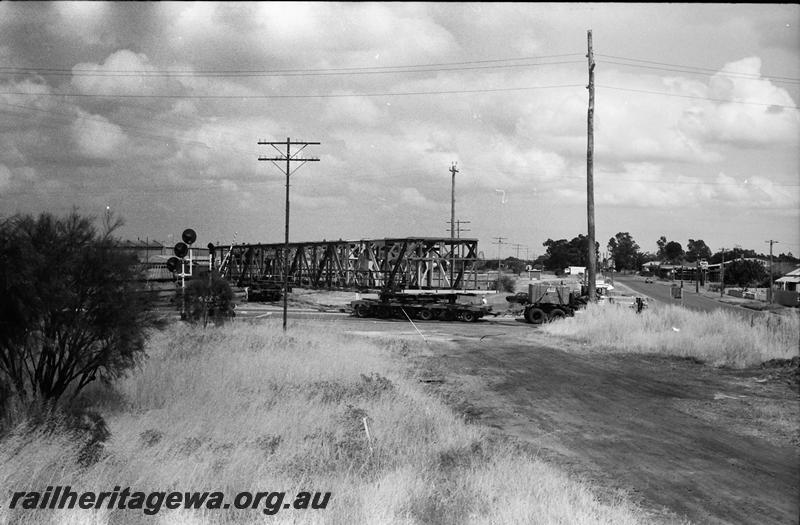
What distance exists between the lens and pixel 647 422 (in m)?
13.2

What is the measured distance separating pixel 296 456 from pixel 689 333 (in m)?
19.0

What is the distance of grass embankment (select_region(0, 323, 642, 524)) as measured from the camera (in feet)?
24.2

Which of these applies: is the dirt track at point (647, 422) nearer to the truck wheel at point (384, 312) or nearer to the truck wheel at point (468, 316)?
the truck wheel at point (468, 316)

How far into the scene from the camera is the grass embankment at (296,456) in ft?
24.2

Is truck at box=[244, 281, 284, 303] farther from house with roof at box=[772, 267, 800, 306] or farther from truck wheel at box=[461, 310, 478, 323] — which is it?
house with roof at box=[772, 267, 800, 306]

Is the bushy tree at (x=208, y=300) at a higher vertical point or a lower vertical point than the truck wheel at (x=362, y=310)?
higher

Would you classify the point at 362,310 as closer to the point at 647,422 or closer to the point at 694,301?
the point at 647,422

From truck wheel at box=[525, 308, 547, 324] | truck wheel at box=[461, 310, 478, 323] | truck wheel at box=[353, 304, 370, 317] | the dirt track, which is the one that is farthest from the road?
truck wheel at box=[353, 304, 370, 317]

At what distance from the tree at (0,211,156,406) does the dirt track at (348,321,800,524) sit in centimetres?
734

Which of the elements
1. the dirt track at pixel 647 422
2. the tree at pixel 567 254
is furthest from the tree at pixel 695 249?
the dirt track at pixel 647 422

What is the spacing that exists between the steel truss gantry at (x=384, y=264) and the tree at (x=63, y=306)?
2053 centimetres

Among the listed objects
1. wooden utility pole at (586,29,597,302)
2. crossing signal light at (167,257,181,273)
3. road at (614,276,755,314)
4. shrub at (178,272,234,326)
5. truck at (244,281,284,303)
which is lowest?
road at (614,276,755,314)

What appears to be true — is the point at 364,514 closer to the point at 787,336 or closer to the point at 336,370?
the point at 336,370

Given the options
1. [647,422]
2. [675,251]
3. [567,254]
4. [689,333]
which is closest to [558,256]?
[567,254]
